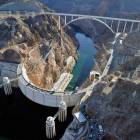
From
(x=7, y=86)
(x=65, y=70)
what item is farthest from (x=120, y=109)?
(x=65, y=70)

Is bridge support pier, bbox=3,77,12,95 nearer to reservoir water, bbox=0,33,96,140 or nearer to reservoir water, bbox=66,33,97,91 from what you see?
reservoir water, bbox=0,33,96,140

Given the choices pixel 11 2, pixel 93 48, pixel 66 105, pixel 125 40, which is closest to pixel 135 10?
pixel 93 48

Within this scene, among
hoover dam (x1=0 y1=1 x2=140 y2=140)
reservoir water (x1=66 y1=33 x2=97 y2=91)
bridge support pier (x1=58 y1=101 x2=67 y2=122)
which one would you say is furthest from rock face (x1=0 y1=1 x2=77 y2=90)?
bridge support pier (x1=58 y1=101 x2=67 y2=122)

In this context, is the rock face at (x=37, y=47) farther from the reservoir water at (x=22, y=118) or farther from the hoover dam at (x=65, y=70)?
the reservoir water at (x=22, y=118)

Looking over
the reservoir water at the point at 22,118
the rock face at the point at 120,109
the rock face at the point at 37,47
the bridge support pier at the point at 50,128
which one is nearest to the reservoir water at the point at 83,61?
the rock face at the point at 37,47

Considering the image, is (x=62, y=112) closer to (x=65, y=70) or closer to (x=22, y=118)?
(x=22, y=118)

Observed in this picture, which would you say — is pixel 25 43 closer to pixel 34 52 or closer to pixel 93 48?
pixel 34 52
